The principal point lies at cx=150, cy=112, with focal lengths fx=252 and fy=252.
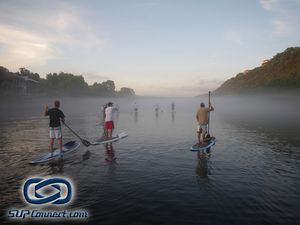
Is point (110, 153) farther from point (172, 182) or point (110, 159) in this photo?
point (172, 182)

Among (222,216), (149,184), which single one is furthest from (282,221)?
(149,184)

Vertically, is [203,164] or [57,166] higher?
[57,166]

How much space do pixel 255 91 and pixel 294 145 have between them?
138 meters

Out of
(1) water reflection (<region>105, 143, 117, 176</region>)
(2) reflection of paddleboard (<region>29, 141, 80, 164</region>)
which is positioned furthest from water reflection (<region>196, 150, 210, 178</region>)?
(2) reflection of paddleboard (<region>29, 141, 80, 164</region>)

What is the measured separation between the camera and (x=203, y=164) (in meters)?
13.7

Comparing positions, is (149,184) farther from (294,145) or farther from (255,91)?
(255,91)
